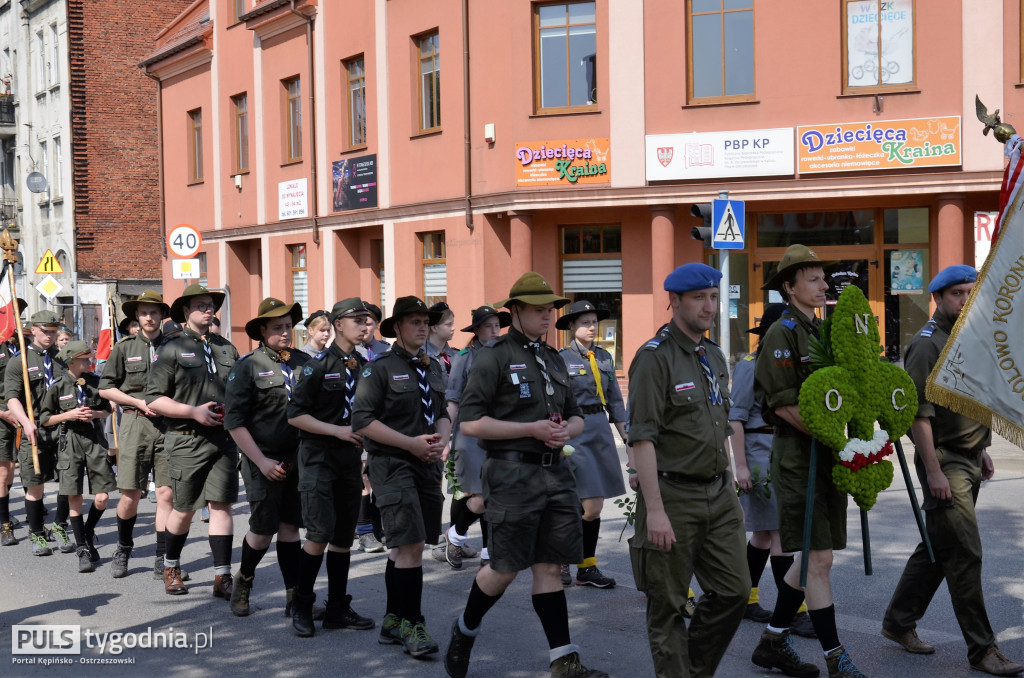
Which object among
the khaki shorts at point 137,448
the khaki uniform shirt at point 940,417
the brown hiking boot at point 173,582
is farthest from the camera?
the khaki shorts at point 137,448

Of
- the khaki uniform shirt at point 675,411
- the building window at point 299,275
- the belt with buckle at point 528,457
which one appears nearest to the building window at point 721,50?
the building window at point 299,275

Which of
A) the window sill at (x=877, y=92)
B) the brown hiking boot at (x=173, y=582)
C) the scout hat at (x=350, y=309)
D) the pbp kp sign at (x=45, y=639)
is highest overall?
the window sill at (x=877, y=92)

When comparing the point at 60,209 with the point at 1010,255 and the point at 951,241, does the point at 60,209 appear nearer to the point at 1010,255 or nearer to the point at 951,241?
the point at 951,241

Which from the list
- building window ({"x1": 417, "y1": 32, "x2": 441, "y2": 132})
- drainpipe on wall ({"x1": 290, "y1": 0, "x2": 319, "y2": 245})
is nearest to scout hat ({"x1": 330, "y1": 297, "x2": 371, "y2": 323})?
building window ({"x1": 417, "y1": 32, "x2": 441, "y2": 132})

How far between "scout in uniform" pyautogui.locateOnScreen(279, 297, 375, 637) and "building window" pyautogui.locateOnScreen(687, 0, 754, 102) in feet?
→ 43.9

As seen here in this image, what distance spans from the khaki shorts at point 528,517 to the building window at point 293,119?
21432 millimetres

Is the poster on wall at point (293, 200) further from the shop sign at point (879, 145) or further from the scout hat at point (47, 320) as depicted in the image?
the scout hat at point (47, 320)

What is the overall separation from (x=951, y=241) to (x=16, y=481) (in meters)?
13.9

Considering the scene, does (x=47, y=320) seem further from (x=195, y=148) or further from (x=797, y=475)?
(x=195, y=148)

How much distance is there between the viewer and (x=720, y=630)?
5203 millimetres

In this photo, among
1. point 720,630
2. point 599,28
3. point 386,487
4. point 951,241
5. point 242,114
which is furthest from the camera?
point 242,114

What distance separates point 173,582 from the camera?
8211 mm

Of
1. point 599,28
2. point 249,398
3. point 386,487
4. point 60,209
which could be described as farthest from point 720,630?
point 60,209

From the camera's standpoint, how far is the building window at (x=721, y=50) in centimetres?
1903
